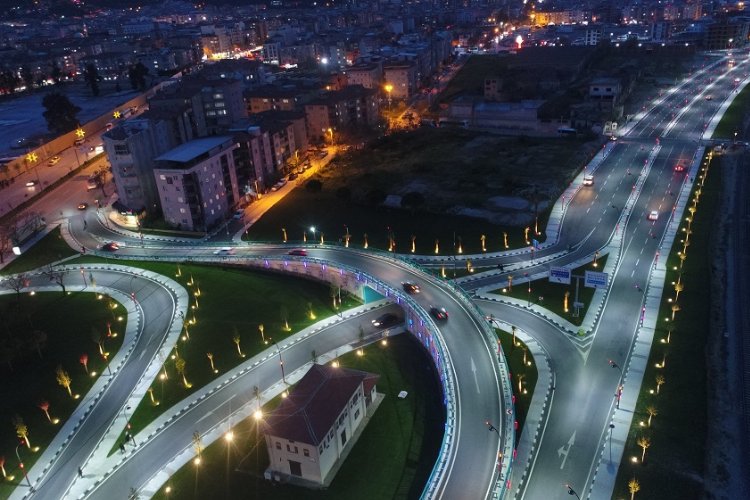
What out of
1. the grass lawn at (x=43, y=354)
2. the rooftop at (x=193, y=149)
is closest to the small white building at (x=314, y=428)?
the grass lawn at (x=43, y=354)

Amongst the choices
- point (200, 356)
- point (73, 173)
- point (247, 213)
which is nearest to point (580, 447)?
point (200, 356)

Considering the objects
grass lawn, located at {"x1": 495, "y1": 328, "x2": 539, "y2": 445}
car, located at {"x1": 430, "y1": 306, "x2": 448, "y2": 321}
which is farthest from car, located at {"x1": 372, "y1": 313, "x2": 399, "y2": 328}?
grass lawn, located at {"x1": 495, "y1": 328, "x2": 539, "y2": 445}

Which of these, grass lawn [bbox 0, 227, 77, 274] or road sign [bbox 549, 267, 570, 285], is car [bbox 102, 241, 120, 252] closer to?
grass lawn [bbox 0, 227, 77, 274]

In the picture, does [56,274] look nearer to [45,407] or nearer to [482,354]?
[45,407]

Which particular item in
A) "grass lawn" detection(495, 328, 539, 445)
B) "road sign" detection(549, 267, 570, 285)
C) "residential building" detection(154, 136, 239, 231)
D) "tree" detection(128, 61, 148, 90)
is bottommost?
"grass lawn" detection(495, 328, 539, 445)

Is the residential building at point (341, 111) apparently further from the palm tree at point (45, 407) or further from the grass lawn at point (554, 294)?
the palm tree at point (45, 407)
